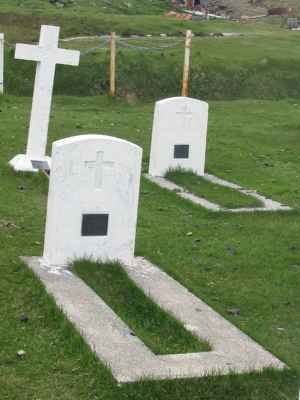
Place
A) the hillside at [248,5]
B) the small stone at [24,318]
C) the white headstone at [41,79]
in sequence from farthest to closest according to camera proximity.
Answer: the hillside at [248,5] → the white headstone at [41,79] → the small stone at [24,318]

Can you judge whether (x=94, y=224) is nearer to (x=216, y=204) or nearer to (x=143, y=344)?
(x=143, y=344)

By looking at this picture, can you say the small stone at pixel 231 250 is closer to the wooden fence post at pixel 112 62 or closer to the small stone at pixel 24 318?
the small stone at pixel 24 318

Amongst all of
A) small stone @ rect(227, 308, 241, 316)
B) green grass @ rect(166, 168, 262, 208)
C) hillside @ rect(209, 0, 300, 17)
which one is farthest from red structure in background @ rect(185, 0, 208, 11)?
small stone @ rect(227, 308, 241, 316)

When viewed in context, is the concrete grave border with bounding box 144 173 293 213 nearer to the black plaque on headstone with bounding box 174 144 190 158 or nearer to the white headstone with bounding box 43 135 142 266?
the black plaque on headstone with bounding box 174 144 190 158

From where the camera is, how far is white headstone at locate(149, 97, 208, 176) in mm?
13828

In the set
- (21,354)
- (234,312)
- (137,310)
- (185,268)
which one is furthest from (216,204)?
(21,354)

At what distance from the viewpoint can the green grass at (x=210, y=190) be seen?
1238 centimetres

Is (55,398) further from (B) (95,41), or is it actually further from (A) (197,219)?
(B) (95,41)

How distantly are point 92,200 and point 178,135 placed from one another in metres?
5.46

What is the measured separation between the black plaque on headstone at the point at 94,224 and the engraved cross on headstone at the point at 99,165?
0.30 meters

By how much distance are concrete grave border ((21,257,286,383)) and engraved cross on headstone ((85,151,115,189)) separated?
86cm

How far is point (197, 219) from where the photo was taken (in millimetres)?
11531

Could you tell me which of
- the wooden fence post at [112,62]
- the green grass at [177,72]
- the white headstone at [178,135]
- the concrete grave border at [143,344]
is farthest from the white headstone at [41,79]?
the green grass at [177,72]

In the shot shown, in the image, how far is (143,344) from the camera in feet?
23.3
